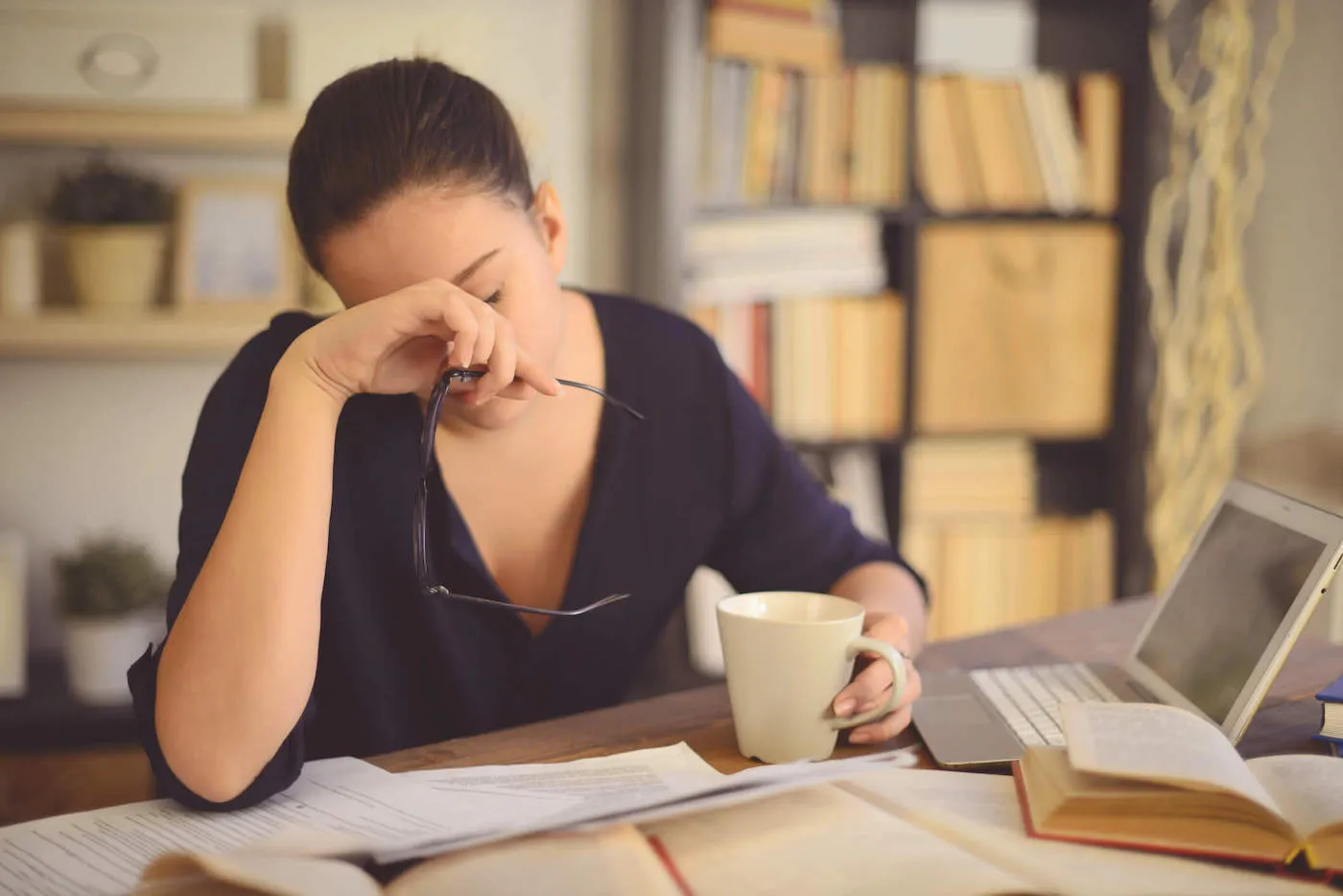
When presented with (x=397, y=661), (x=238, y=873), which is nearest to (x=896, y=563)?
(x=397, y=661)

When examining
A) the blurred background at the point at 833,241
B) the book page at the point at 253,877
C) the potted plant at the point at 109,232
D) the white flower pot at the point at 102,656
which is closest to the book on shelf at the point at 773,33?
the blurred background at the point at 833,241

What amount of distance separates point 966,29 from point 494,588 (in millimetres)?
1809

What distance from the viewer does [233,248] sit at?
6.98 ft

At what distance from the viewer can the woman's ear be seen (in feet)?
3.57

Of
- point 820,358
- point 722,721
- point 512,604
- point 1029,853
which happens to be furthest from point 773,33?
point 1029,853

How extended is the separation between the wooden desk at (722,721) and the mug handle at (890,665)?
4cm

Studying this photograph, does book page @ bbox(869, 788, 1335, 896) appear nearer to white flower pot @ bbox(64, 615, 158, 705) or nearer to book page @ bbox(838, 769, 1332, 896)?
book page @ bbox(838, 769, 1332, 896)

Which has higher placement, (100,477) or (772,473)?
(772,473)

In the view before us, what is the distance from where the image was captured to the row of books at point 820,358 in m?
2.29

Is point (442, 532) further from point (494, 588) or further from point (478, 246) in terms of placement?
point (478, 246)

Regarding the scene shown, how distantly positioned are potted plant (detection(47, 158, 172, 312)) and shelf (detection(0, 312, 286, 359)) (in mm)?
53

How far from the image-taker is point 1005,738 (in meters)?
0.82

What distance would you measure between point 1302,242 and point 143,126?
2246 mm

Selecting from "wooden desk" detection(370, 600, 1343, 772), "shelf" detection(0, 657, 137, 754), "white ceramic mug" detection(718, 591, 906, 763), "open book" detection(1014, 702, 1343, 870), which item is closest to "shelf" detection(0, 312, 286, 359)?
"shelf" detection(0, 657, 137, 754)
